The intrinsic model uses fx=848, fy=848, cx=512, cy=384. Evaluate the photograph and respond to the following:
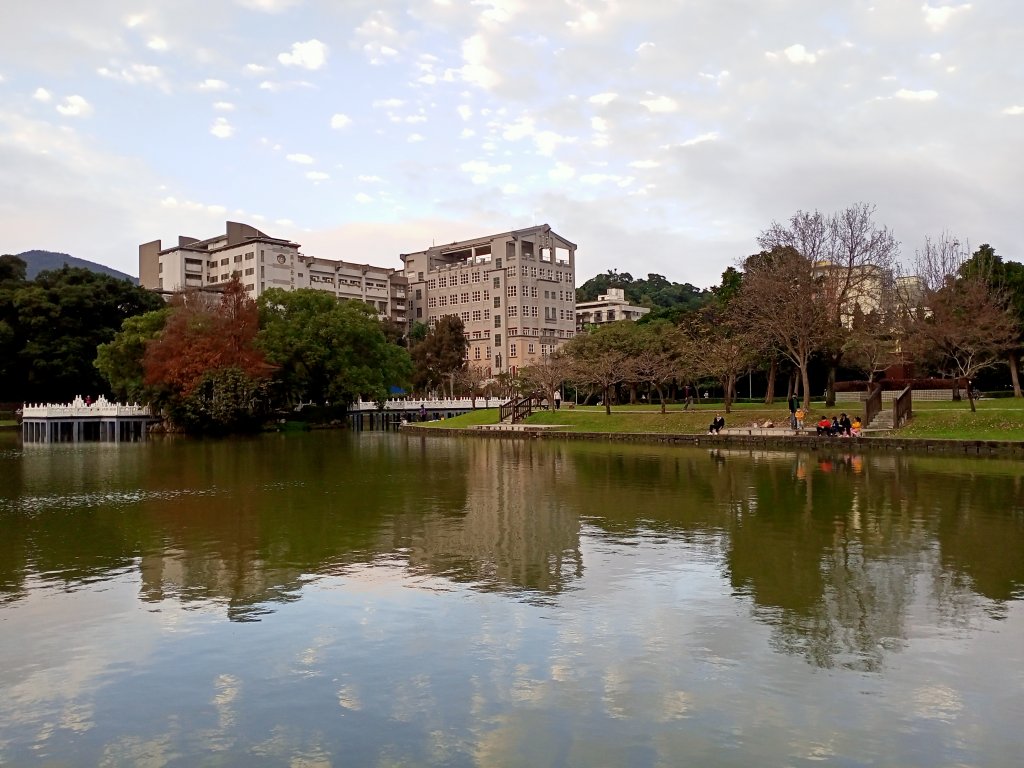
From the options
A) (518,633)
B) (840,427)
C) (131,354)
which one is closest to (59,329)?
(131,354)

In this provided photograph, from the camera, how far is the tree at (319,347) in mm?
68688

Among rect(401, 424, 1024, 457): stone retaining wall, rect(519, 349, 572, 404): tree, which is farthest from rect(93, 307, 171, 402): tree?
rect(401, 424, 1024, 457): stone retaining wall

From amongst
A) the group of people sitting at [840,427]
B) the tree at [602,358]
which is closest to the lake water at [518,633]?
the group of people sitting at [840,427]

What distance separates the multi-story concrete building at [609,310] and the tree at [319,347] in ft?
263

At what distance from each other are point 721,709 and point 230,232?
130 meters

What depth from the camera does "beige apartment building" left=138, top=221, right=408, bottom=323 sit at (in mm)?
120106

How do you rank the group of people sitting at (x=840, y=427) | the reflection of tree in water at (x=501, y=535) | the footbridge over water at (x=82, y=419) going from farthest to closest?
the footbridge over water at (x=82, y=419), the group of people sitting at (x=840, y=427), the reflection of tree in water at (x=501, y=535)

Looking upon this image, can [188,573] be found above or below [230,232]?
below

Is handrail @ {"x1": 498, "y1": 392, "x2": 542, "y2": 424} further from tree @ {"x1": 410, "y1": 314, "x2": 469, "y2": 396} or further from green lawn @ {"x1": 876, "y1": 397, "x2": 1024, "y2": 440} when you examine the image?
tree @ {"x1": 410, "y1": 314, "x2": 469, "y2": 396}

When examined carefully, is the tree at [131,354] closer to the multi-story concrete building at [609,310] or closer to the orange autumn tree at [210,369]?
the orange autumn tree at [210,369]

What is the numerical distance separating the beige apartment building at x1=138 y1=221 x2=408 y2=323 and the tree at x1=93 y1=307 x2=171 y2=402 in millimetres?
47732

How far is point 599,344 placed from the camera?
230 feet

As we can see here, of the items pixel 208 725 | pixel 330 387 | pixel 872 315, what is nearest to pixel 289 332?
pixel 330 387

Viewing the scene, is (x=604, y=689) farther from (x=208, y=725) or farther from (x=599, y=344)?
(x=599, y=344)
